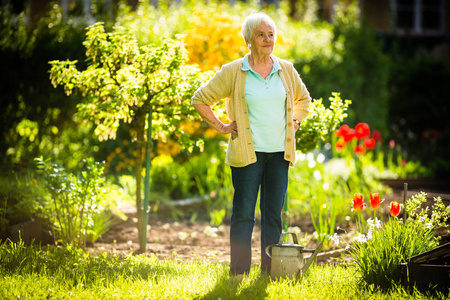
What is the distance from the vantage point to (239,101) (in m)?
3.62

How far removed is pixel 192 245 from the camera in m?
5.34

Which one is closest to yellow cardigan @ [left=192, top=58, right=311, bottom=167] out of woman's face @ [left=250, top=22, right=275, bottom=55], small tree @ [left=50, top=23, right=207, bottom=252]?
woman's face @ [left=250, top=22, right=275, bottom=55]

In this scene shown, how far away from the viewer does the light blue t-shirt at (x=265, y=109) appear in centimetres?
361

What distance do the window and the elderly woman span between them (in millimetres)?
14096

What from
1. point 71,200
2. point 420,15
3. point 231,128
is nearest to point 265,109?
point 231,128

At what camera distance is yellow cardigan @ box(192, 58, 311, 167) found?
3.60m

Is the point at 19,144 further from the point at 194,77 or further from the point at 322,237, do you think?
the point at 322,237

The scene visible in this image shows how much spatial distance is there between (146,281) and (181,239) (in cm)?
187

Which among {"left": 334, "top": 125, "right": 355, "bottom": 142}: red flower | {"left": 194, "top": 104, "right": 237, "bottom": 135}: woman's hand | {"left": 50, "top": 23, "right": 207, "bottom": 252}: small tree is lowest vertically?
{"left": 334, "top": 125, "right": 355, "bottom": 142}: red flower

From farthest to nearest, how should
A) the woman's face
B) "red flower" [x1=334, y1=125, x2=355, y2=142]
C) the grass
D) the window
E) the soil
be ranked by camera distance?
the window → "red flower" [x1=334, y1=125, x2=355, y2=142] → the soil → the woman's face → the grass

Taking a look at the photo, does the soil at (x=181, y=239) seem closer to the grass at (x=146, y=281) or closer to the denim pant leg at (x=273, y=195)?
the grass at (x=146, y=281)

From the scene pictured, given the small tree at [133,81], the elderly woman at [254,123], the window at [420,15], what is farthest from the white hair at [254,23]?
the window at [420,15]

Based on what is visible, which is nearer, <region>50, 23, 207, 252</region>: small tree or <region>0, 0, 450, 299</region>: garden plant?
<region>0, 0, 450, 299</region>: garden plant

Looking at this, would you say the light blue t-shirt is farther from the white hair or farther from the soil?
the soil
